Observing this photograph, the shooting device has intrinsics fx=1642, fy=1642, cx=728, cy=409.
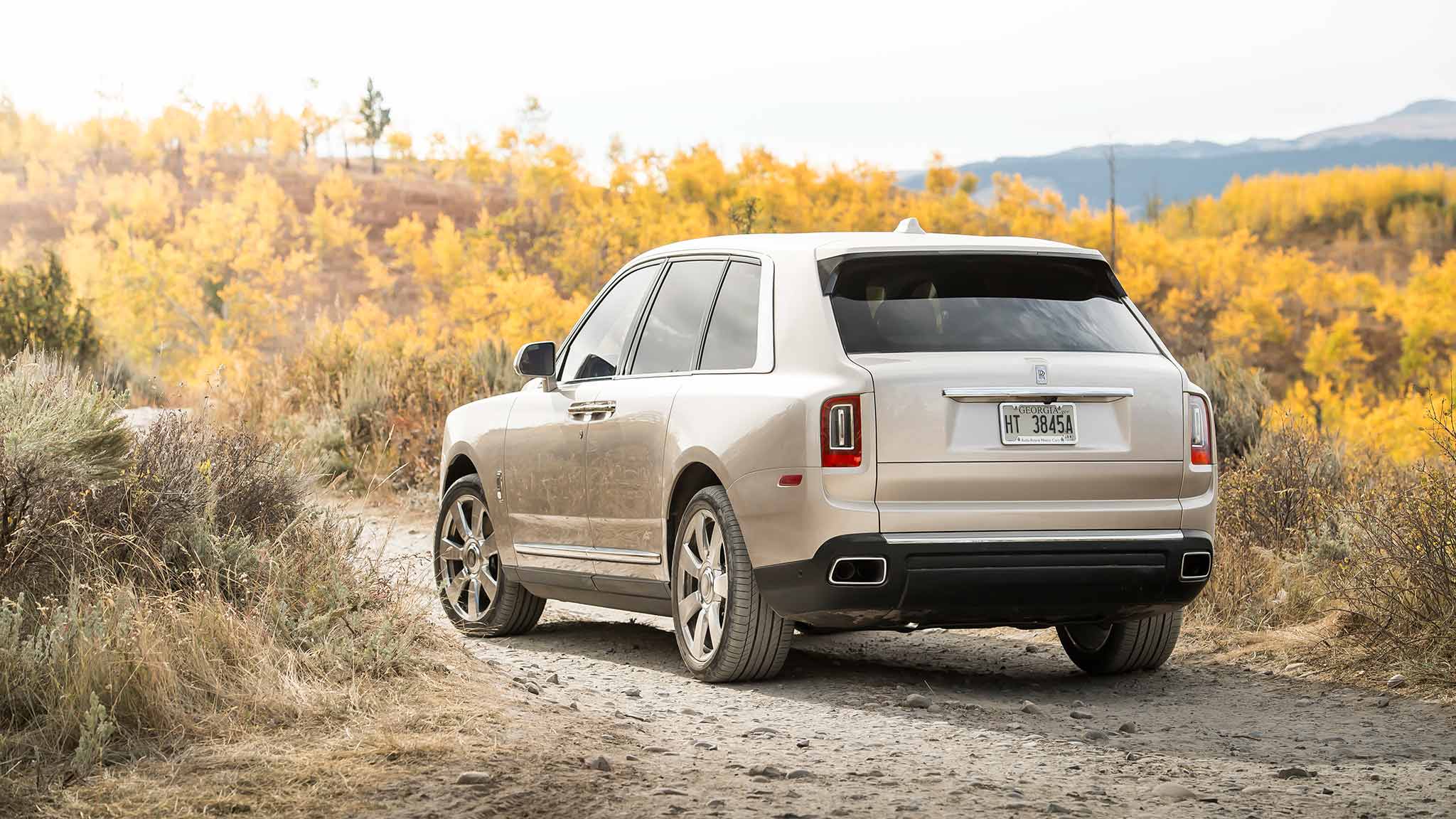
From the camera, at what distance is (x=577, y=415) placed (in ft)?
25.6

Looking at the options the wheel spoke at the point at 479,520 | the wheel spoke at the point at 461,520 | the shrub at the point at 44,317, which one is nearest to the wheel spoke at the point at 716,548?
the wheel spoke at the point at 479,520

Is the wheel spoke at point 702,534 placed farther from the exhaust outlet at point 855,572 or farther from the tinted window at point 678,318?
the exhaust outlet at point 855,572

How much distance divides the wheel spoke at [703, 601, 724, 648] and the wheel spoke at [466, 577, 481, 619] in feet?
7.30

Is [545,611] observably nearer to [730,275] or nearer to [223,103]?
[730,275]

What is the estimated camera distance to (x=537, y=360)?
8.00 metres

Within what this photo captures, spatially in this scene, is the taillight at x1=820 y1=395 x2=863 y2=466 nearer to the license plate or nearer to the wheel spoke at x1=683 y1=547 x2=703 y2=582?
the license plate

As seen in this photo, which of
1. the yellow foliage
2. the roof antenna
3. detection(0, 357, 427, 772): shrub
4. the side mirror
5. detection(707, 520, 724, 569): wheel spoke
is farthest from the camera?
the yellow foliage

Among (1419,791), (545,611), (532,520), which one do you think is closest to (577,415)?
(532,520)

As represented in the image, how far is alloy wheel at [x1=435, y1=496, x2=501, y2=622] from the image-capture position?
8.70 metres

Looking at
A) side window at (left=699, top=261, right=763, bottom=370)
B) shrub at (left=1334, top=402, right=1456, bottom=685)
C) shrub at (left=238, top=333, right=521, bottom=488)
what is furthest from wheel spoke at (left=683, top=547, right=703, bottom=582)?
shrub at (left=238, top=333, right=521, bottom=488)

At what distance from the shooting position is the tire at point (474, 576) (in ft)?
27.9

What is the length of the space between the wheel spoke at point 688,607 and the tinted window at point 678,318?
98 centimetres

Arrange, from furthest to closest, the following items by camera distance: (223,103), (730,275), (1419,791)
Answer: (223,103) < (730,275) < (1419,791)

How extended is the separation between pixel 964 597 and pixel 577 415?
239 centimetres
